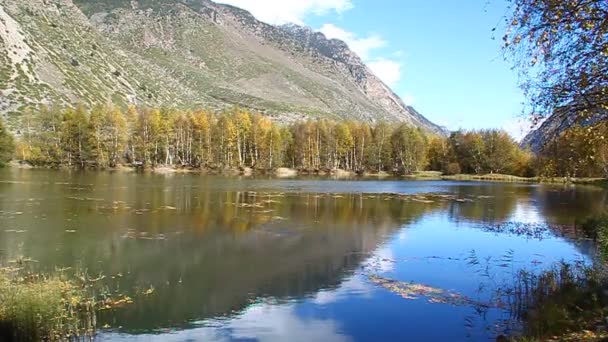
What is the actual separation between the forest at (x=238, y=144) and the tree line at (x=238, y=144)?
0.75 feet

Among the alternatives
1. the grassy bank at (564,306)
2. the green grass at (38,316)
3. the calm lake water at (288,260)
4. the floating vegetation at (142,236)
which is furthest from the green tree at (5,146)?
the grassy bank at (564,306)

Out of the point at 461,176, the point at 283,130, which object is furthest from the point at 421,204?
the point at 283,130

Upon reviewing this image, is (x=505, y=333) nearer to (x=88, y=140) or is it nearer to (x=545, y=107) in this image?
(x=545, y=107)

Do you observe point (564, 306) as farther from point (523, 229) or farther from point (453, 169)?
point (453, 169)

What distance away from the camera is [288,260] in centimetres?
2333

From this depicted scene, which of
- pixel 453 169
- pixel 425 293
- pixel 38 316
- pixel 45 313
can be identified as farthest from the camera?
pixel 453 169

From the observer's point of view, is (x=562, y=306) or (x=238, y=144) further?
(x=238, y=144)

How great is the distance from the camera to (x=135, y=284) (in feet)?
59.3

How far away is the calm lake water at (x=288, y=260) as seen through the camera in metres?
14.7

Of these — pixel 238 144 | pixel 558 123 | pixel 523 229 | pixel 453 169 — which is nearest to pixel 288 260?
pixel 558 123

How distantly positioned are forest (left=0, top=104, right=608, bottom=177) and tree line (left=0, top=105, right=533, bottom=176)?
0.23 metres

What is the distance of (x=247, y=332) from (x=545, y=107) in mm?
10215

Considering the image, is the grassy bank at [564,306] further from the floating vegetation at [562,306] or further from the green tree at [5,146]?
the green tree at [5,146]

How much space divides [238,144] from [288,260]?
346ft
